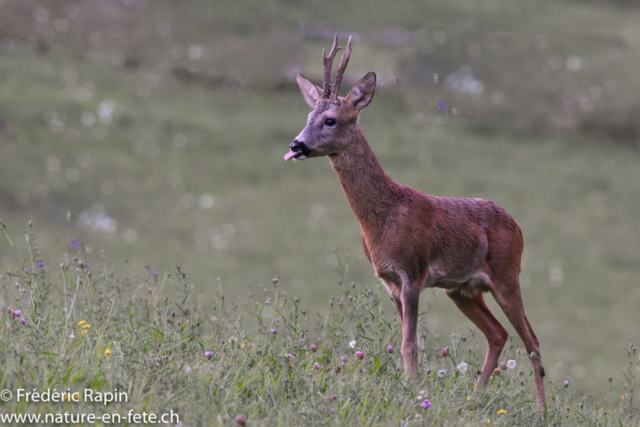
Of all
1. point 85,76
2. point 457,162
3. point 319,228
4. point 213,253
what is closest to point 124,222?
point 213,253

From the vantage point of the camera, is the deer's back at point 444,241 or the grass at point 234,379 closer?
the grass at point 234,379

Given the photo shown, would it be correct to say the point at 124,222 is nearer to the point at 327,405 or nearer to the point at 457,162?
Answer: the point at 457,162

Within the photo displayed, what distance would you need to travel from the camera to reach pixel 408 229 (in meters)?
5.54

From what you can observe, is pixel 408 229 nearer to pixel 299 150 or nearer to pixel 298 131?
pixel 299 150

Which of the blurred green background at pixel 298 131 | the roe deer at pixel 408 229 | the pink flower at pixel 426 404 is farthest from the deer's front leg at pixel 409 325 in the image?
the blurred green background at pixel 298 131

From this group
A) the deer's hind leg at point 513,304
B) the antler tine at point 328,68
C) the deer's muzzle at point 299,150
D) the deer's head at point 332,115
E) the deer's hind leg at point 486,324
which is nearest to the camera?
the deer's muzzle at point 299,150

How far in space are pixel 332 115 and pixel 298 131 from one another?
13.8 metres

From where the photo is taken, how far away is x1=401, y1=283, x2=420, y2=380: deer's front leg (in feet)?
17.7

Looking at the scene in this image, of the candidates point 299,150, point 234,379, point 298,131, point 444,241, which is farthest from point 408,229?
point 298,131

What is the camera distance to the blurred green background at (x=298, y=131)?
1542 cm

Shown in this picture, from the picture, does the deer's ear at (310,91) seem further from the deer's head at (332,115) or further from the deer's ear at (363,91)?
the deer's ear at (363,91)

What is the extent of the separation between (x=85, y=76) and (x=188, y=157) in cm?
409

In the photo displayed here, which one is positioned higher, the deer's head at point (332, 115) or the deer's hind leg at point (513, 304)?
the deer's head at point (332, 115)

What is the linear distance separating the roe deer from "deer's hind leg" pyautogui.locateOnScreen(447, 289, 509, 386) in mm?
150
